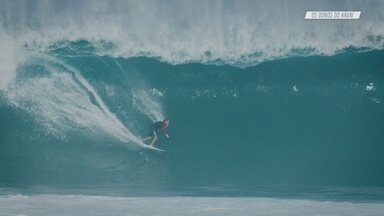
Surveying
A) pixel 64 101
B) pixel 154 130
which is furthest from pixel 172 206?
pixel 64 101

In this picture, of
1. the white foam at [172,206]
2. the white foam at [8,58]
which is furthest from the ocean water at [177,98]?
the white foam at [172,206]

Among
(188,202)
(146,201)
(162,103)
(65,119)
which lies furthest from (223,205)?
(65,119)

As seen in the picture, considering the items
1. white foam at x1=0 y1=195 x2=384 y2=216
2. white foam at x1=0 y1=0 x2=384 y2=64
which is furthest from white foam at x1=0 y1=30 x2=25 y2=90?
white foam at x1=0 y1=195 x2=384 y2=216

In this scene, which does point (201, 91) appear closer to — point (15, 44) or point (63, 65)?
→ point (63, 65)

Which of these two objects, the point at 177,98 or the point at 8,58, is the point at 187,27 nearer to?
the point at 177,98

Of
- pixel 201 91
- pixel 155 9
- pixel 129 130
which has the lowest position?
pixel 129 130

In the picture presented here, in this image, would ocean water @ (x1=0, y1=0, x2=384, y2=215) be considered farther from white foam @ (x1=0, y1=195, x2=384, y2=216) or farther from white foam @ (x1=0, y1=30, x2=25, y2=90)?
white foam @ (x1=0, y1=195, x2=384, y2=216)

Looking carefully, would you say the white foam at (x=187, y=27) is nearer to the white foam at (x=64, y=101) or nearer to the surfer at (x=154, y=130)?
the white foam at (x=64, y=101)
